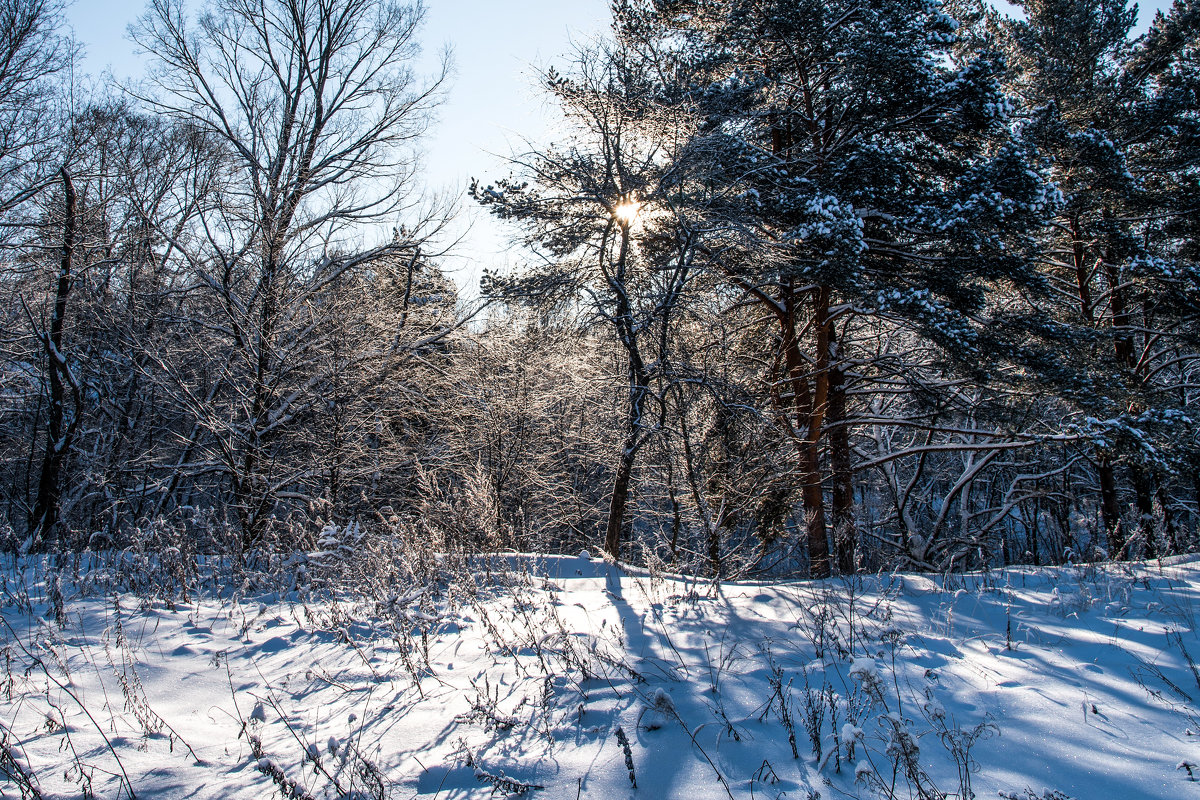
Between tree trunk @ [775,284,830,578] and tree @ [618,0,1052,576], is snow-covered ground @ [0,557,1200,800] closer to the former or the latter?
tree @ [618,0,1052,576]

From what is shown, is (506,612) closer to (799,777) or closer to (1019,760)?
→ (799,777)

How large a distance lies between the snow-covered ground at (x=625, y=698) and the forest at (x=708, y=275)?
192 centimetres

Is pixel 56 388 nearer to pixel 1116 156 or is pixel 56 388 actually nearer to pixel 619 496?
pixel 619 496

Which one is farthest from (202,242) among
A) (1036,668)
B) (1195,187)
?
(1195,187)

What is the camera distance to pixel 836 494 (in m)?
10.9

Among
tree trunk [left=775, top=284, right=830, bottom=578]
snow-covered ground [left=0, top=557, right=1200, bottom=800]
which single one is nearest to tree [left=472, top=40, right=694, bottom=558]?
tree trunk [left=775, top=284, right=830, bottom=578]

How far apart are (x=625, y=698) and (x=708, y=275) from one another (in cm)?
848

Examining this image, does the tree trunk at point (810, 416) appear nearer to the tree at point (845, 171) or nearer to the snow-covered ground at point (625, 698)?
the tree at point (845, 171)

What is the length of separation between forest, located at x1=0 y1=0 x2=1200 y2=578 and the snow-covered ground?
75.7 inches

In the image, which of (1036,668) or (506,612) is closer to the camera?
(1036,668)

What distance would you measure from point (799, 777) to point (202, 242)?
45.0 feet

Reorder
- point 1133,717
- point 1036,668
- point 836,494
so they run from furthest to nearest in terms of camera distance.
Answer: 1. point 836,494
2. point 1036,668
3. point 1133,717

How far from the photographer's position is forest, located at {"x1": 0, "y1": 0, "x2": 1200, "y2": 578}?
833 cm

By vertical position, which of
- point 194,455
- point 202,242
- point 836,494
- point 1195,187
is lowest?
point 836,494
